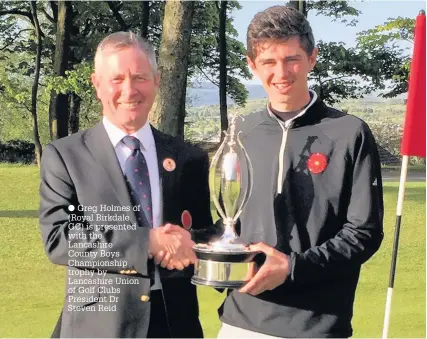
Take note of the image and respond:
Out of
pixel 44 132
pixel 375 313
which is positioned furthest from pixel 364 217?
pixel 44 132

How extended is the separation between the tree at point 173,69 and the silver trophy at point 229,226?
1.73 metres

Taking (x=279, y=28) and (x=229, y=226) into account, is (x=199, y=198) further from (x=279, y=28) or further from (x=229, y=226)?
(x=279, y=28)

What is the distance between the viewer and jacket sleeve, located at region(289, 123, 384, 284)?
210 cm

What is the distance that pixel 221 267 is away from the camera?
2111 millimetres

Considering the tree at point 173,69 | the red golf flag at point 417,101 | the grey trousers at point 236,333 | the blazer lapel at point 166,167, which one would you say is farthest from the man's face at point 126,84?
the tree at point 173,69

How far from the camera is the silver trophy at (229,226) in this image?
2092 millimetres

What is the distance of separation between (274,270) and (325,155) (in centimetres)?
35

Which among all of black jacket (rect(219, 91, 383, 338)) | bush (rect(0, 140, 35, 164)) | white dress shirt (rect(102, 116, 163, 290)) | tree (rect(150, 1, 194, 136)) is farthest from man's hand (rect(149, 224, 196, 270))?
bush (rect(0, 140, 35, 164))

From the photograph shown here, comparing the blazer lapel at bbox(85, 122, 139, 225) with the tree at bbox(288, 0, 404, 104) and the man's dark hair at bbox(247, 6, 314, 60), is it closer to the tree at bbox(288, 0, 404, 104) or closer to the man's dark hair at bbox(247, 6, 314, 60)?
the man's dark hair at bbox(247, 6, 314, 60)

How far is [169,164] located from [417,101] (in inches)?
34.2

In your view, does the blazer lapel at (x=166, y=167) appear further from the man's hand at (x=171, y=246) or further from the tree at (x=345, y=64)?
the tree at (x=345, y=64)

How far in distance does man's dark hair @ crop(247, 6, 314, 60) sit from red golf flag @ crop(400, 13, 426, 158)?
1.42 feet

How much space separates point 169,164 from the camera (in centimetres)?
220

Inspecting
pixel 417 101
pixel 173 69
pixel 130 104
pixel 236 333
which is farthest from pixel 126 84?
pixel 173 69
